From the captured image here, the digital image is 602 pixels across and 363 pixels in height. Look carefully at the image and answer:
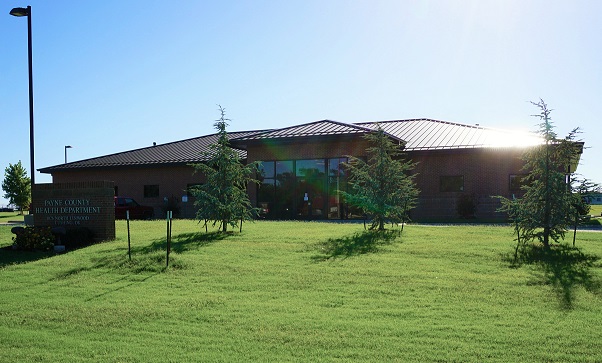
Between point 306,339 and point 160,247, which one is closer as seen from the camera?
point 306,339

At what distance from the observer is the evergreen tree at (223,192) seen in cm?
1769

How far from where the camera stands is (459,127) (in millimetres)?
33219

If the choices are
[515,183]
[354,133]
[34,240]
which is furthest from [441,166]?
[34,240]

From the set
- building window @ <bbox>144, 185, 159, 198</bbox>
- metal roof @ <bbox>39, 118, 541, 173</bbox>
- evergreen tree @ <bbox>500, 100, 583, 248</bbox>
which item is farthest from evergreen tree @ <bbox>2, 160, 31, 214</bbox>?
evergreen tree @ <bbox>500, 100, 583, 248</bbox>

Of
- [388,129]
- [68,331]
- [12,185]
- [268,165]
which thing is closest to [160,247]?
[68,331]

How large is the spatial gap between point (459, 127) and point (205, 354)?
29.3m

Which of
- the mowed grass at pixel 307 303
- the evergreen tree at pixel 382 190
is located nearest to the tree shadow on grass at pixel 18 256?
the mowed grass at pixel 307 303

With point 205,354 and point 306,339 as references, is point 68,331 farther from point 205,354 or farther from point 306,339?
point 306,339

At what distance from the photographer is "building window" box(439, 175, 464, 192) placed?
93.5 ft

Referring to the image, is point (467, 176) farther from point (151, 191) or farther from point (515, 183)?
point (151, 191)

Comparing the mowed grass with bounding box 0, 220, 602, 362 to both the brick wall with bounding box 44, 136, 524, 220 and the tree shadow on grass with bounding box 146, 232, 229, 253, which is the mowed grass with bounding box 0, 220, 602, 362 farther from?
the brick wall with bounding box 44, 136, 524, 220

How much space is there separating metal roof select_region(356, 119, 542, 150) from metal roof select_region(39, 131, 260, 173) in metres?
10.3

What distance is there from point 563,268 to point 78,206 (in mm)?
13965

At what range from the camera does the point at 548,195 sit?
13.6 m
